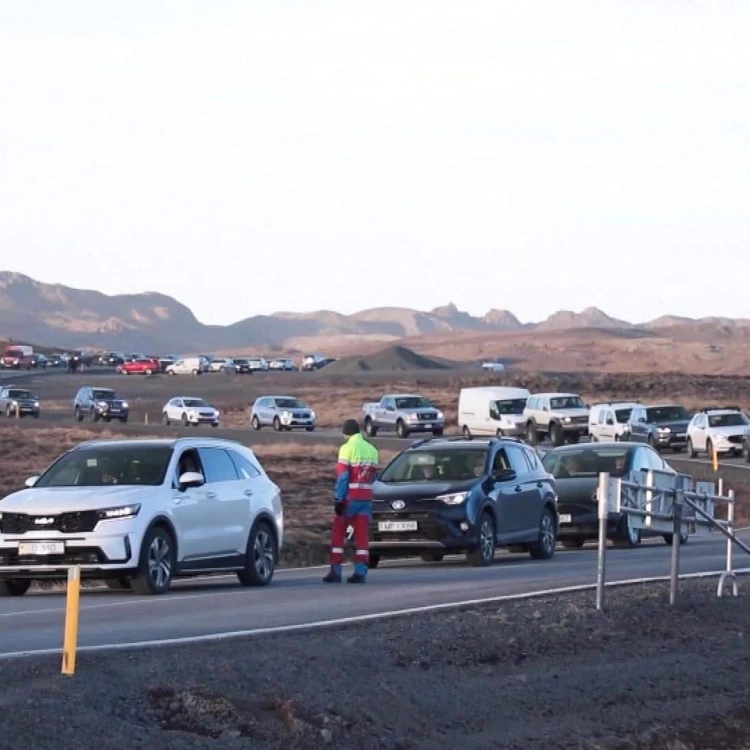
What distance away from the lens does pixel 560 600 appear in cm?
1764

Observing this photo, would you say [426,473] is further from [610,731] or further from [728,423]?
[728,423]

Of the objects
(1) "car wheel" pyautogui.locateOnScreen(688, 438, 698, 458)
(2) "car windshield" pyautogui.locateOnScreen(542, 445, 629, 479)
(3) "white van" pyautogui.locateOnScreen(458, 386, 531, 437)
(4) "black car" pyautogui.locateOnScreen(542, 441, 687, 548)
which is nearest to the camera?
(4) "black car" pyautogui.locateOnScreen(542, 441, 687, 548)

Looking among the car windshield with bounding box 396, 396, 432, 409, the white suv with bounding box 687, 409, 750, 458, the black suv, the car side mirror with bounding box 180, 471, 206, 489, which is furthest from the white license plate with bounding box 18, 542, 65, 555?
the black suv

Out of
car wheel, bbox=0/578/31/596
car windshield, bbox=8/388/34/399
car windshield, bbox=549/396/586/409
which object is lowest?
car windshield, bbox=8/388/34/399

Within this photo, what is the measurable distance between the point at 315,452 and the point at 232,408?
38217mm

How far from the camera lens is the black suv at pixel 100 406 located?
252 ft

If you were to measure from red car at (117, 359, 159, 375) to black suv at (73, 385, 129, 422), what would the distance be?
187ft

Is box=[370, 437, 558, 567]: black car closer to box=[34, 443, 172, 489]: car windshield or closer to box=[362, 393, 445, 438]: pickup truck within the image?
box=[34, 443, 172, 489]: car windshield

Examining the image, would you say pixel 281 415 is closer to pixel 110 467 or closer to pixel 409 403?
pixel 409 403

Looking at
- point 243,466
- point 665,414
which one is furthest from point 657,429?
point 243,466

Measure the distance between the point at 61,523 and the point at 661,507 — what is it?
5.81 m

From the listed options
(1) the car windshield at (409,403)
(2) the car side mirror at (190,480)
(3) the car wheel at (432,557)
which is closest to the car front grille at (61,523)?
(2) the car side mirror at (190,480)

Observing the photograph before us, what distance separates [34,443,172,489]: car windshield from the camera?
1930 cm

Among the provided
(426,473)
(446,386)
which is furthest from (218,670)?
(446,386)
